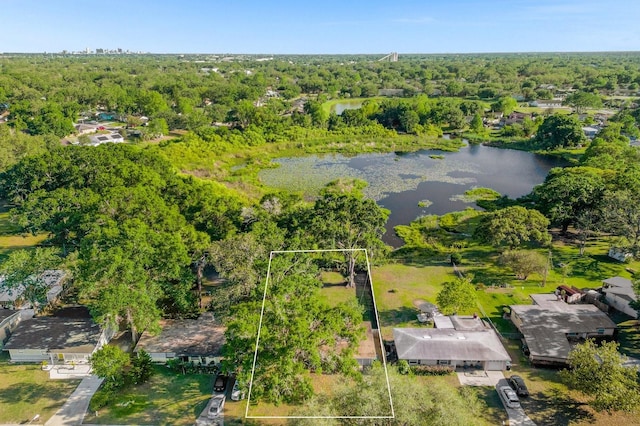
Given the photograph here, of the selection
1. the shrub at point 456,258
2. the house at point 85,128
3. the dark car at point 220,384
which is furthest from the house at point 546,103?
the dark car at point 220,384

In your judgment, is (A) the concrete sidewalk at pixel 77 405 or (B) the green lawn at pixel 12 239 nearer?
(A) the concrete sidewalk at pixel 77 405

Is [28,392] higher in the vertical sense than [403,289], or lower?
lower

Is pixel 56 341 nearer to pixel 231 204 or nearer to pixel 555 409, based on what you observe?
pixel 231 204

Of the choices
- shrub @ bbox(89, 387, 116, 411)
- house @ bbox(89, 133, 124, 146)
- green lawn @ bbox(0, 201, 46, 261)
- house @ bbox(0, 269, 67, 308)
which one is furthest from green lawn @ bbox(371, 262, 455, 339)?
house @ bbox(89, 133, 124, 146)

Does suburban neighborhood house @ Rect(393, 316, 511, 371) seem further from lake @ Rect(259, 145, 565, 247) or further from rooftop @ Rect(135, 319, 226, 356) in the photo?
lake @ Rect(259, 145, 565, 247)

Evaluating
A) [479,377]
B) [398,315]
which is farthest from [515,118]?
[479,377]

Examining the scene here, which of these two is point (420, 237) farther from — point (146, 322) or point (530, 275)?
point (146, 322)

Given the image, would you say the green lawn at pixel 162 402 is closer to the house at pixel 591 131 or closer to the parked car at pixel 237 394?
the parked car at pixel 237 394
